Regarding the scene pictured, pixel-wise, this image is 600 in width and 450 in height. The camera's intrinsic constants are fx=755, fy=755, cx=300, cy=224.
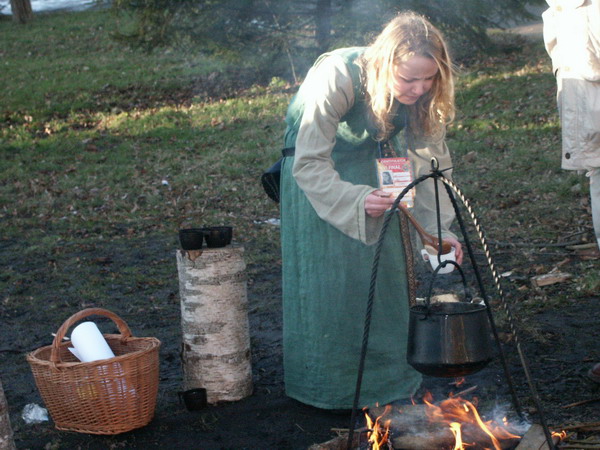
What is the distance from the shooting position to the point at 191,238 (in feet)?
12.6

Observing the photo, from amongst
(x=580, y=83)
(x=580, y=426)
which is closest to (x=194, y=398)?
(x=580, y=426)

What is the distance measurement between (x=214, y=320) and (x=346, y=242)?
84 centimetres

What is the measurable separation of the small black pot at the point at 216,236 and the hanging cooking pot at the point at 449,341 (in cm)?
148

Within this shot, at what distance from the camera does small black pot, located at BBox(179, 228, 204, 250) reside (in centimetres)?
382

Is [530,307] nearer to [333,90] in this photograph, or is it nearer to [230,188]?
[333,90]

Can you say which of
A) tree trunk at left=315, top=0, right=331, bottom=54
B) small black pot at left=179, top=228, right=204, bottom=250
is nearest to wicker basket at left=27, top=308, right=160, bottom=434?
small black pot at left=179, top=228, right=204, bottom=250

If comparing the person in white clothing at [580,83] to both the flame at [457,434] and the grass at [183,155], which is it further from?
the grass at [183,155]

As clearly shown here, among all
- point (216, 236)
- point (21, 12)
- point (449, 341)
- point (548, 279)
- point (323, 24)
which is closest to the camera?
point (449, 341)

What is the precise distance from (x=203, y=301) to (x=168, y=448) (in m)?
0.77

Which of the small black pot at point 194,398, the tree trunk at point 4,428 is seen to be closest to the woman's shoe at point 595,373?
the small black pot at point 194,398

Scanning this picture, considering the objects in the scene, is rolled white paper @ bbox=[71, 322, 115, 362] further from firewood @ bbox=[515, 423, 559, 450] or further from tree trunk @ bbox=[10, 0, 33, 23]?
tree trunk @ bbox=[10, 0, 33, 23]

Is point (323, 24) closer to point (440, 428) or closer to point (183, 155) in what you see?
point (183, 155)

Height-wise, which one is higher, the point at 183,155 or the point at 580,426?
the point at 183,155

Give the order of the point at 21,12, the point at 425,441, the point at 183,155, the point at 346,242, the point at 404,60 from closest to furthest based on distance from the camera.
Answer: the point at 404,60 → the point at 425,441 → the point at 346,242 → the point at 183,155 → the point at 21,12
